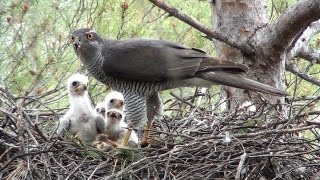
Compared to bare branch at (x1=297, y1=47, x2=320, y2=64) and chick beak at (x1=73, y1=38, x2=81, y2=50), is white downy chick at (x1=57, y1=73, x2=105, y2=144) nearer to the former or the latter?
chick beak at (x1=73, y1=38, x2=81, y2=50)

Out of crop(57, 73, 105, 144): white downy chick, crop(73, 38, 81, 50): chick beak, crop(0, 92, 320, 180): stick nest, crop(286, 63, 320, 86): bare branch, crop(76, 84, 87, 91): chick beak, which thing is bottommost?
crop(0, 92, 320, 180): stick nest

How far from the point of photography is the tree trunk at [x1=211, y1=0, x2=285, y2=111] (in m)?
5.05

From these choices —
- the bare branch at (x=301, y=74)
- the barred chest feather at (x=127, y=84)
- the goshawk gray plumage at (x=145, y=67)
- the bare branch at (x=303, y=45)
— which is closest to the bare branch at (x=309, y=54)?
the bare branch at (x=303, y=45)

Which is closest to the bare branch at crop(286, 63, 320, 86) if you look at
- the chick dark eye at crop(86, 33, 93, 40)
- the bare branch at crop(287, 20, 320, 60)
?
the bare branch at crop(287, 20, 320, 60)

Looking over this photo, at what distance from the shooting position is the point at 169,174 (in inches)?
146

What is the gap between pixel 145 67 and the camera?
4590 mm

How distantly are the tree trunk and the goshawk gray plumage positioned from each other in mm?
442

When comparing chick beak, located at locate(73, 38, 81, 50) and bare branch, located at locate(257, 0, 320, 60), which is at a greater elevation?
bare branch, located at locate(257, 0, 320, 60)

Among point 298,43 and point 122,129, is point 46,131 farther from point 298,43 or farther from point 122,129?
point 298,43

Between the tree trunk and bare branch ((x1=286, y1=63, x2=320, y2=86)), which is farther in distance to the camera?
bare branch ((x1=286, y1=63, x2=320, y2=86))

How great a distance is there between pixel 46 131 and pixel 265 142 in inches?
54.6

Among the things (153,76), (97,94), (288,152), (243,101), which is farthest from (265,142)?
(97,94)

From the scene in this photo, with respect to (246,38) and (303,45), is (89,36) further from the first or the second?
(303,45)

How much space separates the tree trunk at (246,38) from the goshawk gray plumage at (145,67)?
44 centimetres
